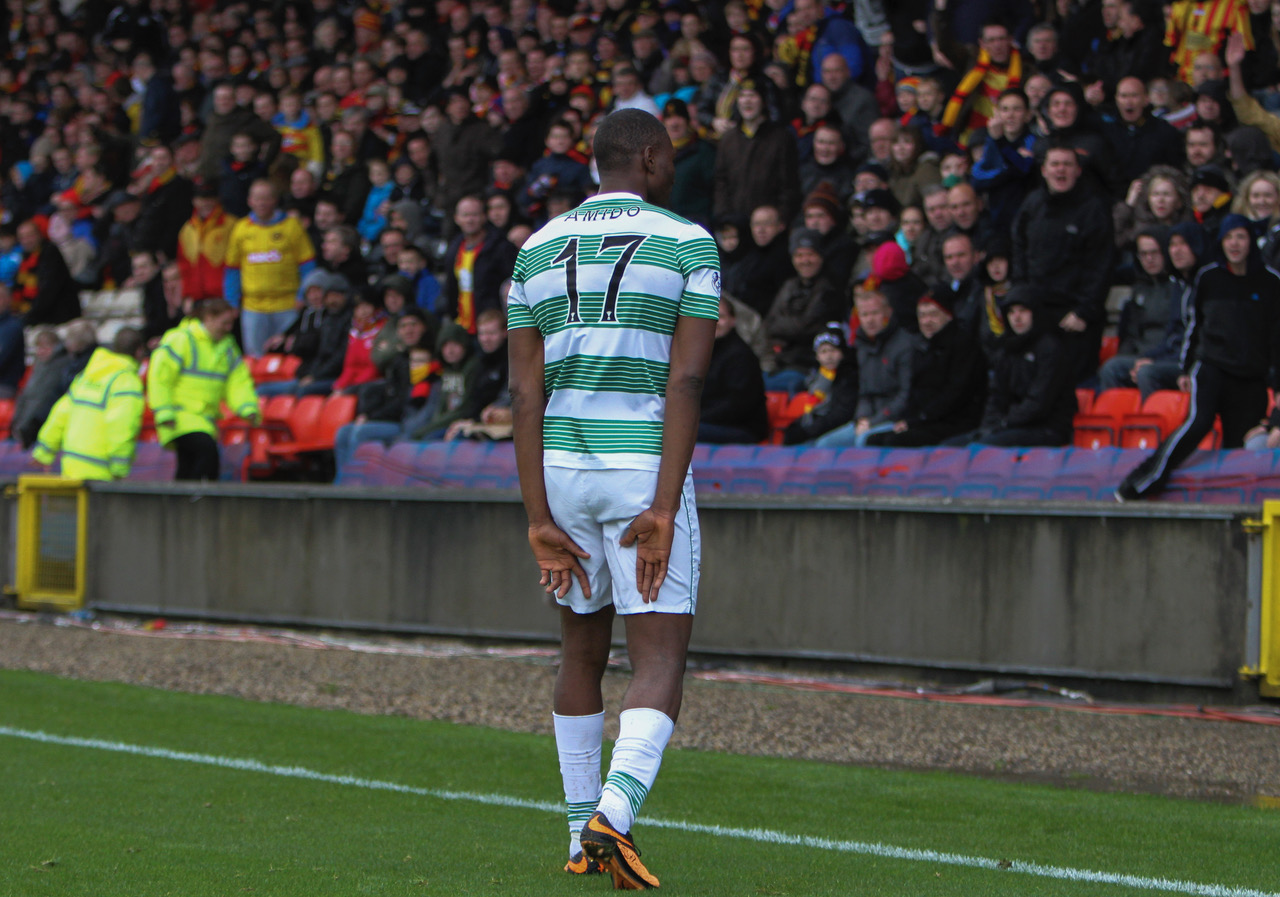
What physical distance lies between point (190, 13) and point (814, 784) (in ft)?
76.2

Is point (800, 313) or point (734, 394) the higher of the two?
point (800, 313)

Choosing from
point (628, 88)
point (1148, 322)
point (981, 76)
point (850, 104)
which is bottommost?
point (1148, 322)

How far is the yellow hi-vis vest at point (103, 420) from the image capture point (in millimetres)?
13859

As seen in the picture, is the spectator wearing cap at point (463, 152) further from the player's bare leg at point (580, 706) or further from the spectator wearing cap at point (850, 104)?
the player's bare leg at point (580, 706)

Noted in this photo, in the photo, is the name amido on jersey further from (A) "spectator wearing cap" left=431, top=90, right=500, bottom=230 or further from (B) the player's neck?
(A) "spectator wearing cap" left=431, top=90, right=500, bottom=230

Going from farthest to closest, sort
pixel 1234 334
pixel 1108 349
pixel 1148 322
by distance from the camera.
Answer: pixel 1108 349
pixel 1148 322
pixel 1234 334

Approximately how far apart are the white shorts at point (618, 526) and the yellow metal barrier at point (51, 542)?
10.4 metres

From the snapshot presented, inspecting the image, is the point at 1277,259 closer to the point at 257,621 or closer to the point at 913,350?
the point at 913,350

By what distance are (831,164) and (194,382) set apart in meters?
5.88

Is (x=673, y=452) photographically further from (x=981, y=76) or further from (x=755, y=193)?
(x=981, y=76)

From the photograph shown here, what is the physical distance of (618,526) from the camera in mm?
4227

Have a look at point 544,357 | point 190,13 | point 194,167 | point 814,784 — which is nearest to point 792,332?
point 814,784

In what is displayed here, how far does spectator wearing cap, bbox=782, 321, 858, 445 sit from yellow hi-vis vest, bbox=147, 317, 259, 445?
477cm

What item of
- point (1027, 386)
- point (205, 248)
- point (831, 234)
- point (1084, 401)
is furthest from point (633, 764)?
point (205, 248)
